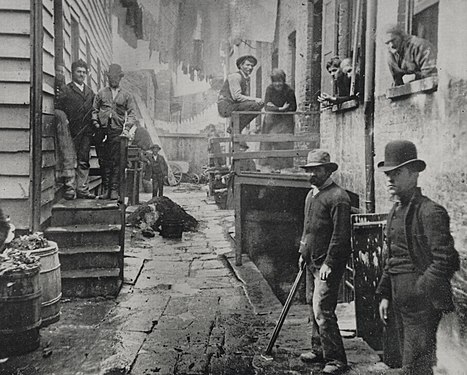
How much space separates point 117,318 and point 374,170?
370 cm

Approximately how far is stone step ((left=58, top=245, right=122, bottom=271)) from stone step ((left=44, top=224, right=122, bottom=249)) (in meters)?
0.09

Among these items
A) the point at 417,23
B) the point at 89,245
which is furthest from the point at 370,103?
the point at 89,245

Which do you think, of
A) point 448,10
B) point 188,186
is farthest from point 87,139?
point 188,186

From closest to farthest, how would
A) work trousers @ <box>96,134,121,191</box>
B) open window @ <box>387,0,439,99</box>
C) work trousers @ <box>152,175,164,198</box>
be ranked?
open window @ <box>387,0,439,99</box> < work trousers @ <box>96,134,121,191</box> < work trousers @ <box>152,175,164,198</box>

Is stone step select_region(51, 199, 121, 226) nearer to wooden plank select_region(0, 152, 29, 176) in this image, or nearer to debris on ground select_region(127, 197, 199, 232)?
wooden plank select_region(0, 152, 29, 176)

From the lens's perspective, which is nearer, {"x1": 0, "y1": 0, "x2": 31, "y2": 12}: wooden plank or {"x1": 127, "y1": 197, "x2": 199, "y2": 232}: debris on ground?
{"x1": 0, "y1": 0, "x2": 31, "y2": 12}: wooden plank

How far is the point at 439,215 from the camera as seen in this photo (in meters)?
3.56

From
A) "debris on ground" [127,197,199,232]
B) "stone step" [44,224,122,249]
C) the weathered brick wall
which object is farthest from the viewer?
"debris on ground" [127,197,199,232]

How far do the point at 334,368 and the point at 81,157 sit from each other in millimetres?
5413

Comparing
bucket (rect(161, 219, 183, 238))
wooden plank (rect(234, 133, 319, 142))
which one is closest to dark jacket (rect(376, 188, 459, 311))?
wooden plank (rect(234, 133, 319, 142))

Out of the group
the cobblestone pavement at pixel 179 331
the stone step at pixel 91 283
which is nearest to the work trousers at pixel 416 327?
the cobblestone pavement at pixel 179 331

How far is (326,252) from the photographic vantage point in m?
4.81

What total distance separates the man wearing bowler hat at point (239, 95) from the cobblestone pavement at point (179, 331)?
3460 mm

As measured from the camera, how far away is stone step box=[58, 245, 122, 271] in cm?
695
